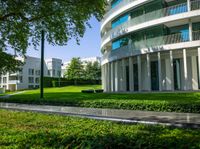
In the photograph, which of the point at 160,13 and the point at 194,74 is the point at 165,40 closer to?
the point at 160,13

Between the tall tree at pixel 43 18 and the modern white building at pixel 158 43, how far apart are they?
1104 centimetres

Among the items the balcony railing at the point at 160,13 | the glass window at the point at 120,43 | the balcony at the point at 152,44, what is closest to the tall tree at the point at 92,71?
the glass window at the point at 120,43

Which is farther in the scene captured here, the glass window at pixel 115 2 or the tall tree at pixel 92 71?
the tall tree at pixel 92 71

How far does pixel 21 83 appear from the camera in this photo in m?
79.4

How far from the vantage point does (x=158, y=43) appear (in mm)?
25125

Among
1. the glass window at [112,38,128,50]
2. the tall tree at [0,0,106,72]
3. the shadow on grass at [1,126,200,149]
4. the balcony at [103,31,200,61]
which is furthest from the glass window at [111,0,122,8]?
the shadow on grass at [1,126,200,149]

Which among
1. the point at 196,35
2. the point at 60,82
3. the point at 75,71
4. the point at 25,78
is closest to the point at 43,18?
the point at 196,35

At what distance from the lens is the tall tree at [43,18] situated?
13.7m

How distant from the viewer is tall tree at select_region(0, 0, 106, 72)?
13.7 m

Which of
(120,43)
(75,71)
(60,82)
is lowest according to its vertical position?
(60,82)

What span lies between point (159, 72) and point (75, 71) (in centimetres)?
4417

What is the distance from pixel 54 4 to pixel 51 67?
269 ft

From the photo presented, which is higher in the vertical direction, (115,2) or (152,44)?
(115,2)

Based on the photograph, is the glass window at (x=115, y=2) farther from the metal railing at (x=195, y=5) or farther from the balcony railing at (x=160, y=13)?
the metal railing at (x=195, y=5)
